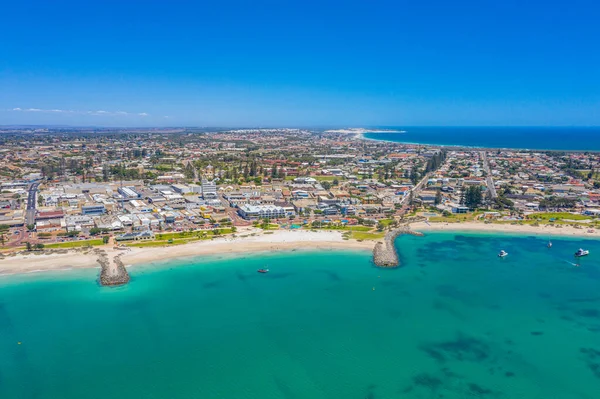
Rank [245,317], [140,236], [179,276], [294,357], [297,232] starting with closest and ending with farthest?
[294,357] < [245,317] < [179,276] < [140,236] < [297,232]

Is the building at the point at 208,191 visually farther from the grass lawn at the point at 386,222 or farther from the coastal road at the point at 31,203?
the grass lawn at the point at 386,222

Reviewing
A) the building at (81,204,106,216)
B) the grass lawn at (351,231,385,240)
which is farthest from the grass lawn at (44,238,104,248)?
the grass lawn at (351,231,385,240)

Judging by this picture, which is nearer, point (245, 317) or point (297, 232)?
point (245, 317)

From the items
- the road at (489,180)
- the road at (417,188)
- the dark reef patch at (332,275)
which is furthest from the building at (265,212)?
the road at (489,180)

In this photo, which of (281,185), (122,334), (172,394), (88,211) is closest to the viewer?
(172,394)

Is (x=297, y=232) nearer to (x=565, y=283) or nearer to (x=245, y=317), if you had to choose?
(x=245, y=317)

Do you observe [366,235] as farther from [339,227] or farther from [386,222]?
[386,222]

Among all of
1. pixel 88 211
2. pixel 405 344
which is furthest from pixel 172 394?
pixel 88 211
